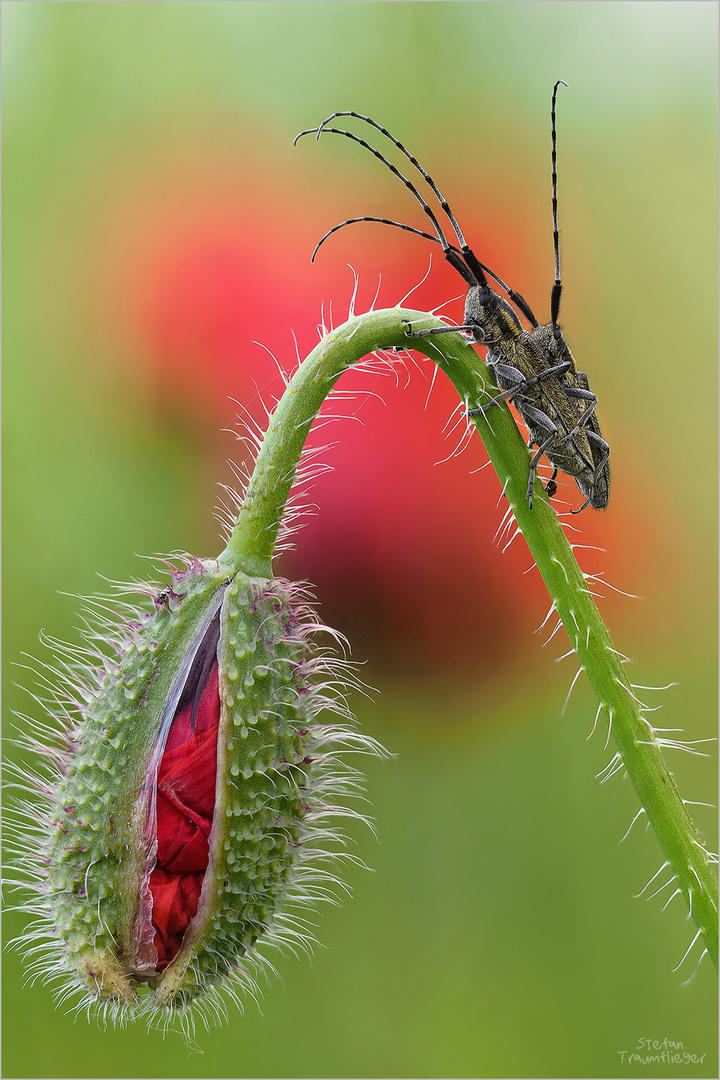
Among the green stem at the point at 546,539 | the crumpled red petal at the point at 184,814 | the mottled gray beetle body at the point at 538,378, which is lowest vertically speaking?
the crumpled red petal at the point at 184,814

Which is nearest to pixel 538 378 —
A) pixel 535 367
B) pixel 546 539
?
pixel 535 367

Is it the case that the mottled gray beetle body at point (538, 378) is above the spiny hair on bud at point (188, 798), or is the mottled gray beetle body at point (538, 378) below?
above

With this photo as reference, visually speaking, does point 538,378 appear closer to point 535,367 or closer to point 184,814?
point 535,367

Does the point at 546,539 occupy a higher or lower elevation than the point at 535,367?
lower

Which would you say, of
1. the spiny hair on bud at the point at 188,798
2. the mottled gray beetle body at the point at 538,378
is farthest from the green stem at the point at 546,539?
the spiny hair on bud at the point at 188,798

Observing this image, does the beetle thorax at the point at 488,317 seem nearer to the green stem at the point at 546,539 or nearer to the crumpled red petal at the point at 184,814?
the green stem at the point at 546,539

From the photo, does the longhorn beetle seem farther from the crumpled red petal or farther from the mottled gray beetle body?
the crumpled red petal

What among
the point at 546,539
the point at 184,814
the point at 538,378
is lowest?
the point at 184,814
